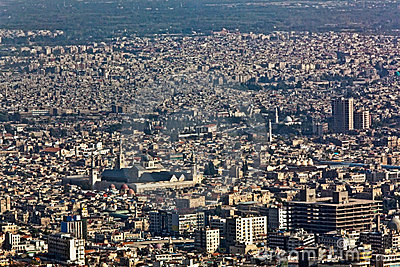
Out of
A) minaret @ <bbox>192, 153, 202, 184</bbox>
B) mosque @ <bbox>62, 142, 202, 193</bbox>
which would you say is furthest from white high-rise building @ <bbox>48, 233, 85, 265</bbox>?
minaret @ <bbox>192, 153, 202, 184</bbox>

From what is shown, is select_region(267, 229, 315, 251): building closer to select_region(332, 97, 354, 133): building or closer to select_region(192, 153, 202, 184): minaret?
select_region(192, 153, 202, 184): minaret

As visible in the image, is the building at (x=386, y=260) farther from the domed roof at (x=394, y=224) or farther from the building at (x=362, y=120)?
the building at (x=362, y=120)

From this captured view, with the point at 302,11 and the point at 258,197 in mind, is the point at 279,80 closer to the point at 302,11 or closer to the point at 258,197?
the point at 302,11

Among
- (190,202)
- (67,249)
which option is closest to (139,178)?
(190,202)

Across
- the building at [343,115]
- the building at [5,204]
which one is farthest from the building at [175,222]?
the building at [343,115]

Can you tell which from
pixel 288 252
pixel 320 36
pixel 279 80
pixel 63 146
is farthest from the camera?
pixel 320 36

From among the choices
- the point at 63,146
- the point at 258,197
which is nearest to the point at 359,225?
the point at 258,197

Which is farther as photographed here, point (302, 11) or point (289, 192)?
point (302, 11)
